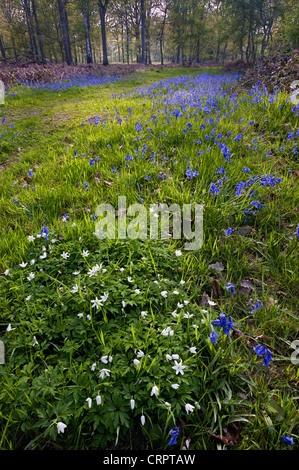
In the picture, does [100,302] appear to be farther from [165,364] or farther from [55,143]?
[55,143]

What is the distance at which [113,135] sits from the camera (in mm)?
5480

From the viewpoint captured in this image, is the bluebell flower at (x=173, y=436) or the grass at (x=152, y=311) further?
the grass at (x=152, y=311)

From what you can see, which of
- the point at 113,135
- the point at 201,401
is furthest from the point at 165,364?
the point at 113,135

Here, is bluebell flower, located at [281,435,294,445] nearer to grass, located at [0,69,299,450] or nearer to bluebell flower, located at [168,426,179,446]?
grass, located at [0,69,299,450]

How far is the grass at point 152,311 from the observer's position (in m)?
1.50

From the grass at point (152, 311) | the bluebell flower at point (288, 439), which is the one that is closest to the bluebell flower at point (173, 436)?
the grass at point (152, 311)

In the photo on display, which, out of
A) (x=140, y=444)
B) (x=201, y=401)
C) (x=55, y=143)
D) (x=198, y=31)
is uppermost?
(x=198, y=31)

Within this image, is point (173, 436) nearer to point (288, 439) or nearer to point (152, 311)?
point (288, 439)

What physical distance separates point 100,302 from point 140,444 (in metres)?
0.98

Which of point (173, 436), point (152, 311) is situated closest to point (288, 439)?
point (173, 436)

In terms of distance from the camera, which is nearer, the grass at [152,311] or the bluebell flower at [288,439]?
the bluebell flower at [288,439]

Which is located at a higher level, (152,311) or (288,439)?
(152,311)

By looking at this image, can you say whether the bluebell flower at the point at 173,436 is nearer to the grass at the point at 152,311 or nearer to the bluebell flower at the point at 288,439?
the grass at the point at 152,311

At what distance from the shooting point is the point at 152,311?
6.56 feet
